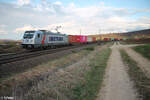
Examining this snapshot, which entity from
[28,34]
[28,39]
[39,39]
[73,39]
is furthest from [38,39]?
[73,39]

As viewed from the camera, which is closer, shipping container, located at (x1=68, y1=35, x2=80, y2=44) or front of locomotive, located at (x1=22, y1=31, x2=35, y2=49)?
front of locomotive, located at (x1=22, y1=31, x2=35, y2=49)

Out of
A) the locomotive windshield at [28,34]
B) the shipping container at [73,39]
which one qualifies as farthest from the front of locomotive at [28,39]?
the shipping container at [73,39]

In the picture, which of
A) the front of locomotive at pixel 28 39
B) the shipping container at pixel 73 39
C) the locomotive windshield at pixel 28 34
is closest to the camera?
the front of locomotive at pixel 28 39

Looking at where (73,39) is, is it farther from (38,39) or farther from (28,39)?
(28,39)

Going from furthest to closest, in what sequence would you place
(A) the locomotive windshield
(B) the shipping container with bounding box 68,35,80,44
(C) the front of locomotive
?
(B) the shipping container with bounding box 68,35,80,44, (A) the locomotive windshield, (C) the front of locomotive

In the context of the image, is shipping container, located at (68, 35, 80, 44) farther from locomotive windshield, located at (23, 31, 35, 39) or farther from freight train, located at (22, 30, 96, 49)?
locomotive windshield, located at (23, 31, 35, 39)

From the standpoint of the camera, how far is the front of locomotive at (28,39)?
61.0 ft

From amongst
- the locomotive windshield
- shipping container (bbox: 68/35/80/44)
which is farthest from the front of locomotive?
shipping container (bbox: 68/35/80/44)

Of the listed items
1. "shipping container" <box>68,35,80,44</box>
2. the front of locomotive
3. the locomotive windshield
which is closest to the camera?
the front of locomotive

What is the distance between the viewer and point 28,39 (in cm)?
1883

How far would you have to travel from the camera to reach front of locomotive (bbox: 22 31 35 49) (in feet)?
61.0

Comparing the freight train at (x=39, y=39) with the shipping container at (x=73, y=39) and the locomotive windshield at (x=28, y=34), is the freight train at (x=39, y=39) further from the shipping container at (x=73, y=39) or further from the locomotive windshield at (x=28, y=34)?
the shipping container at (x=73, y=39)

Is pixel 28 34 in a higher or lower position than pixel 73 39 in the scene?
higher

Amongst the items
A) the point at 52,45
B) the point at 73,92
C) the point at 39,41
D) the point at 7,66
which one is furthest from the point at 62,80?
the point at 52,45
